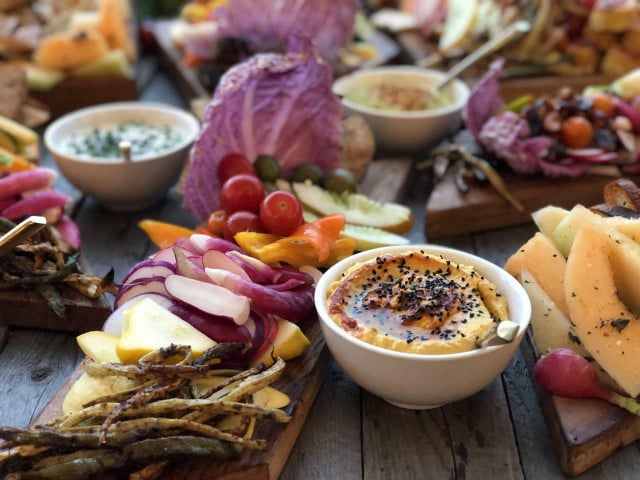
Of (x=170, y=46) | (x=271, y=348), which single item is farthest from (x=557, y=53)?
(x=271, y=348)

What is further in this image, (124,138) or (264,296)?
(124,138)

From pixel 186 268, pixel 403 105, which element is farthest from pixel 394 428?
pixel 403 105

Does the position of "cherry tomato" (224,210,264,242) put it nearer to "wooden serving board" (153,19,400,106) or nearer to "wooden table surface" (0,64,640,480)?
"wooden table surface" (0,64,640,480)

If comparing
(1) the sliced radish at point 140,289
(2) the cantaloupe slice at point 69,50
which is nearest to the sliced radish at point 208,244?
(1) the sliced radish at point 140,289

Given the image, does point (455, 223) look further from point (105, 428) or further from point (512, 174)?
point (105, 428)

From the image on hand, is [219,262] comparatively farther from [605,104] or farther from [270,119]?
[605,104]

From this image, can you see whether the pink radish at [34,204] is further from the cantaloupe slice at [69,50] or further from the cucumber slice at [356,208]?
the cantaloupe slice at [69,50]
